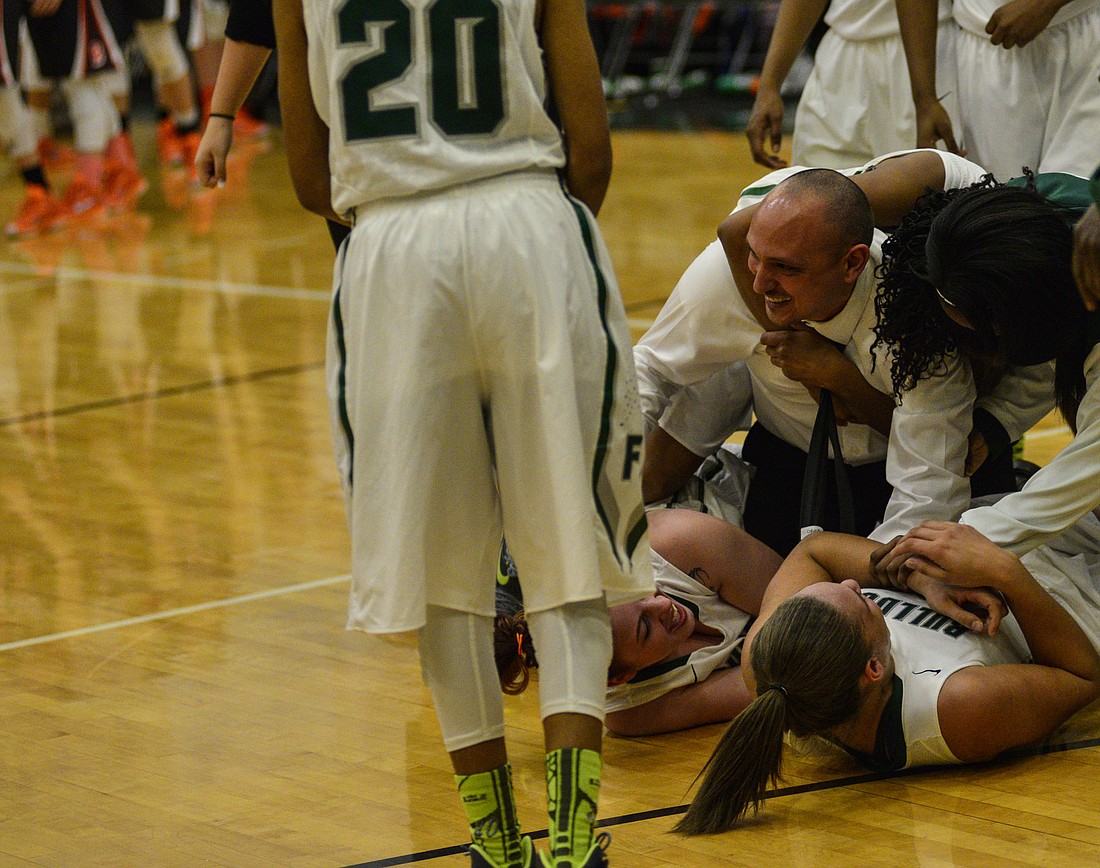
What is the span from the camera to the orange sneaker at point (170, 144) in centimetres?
1166

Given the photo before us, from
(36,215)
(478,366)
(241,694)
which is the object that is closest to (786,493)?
(241,694)

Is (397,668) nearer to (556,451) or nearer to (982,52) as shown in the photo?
(556,451)

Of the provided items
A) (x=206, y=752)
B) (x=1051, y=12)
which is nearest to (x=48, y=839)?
(x=206, y=752)

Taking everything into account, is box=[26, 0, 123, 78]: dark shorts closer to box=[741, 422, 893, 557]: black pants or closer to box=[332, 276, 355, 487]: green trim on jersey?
box=[741, 422, 893, 557]: black pants

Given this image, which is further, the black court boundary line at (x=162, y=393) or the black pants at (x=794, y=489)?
the black court boundary line at (x=162, y=393)

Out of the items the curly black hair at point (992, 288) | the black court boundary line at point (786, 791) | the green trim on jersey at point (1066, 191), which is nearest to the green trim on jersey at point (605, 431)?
the black court boundary line at point (786, 791)

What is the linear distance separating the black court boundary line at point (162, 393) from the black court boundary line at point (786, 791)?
3456mm

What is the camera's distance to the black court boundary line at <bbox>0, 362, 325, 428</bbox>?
5.51m

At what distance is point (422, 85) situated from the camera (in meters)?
2.06

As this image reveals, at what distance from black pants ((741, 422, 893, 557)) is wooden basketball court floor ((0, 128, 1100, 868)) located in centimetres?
51

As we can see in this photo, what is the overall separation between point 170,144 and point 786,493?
929 centimetres

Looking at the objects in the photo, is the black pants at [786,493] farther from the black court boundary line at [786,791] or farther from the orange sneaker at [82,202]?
the orange sneaker at [82,202]

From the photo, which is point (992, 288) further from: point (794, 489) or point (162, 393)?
point (162, 393)

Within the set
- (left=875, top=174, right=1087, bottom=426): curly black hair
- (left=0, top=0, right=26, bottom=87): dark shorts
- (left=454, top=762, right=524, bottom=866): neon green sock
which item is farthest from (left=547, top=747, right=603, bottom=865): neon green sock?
(left=0, top=0, right=26, bottom=87): dark shorts
